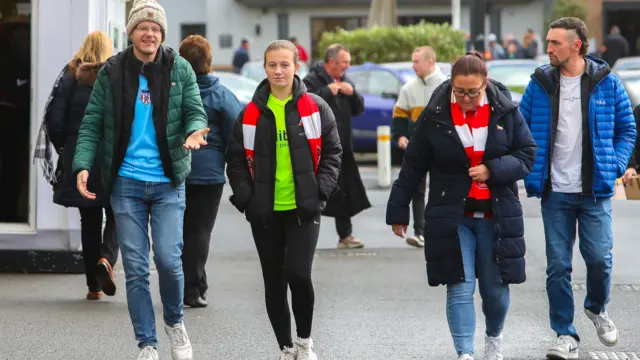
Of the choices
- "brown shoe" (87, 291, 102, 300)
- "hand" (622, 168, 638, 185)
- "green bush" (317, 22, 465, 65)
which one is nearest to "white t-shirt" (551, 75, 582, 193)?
"hand" (622, 168, 638, 185)

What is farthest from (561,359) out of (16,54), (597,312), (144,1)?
(16,54)

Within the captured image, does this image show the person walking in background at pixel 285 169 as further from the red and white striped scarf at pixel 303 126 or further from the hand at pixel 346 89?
the hand at pixel 346 89

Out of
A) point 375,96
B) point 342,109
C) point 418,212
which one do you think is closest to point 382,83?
point 375,96

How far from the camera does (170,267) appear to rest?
22.6ft

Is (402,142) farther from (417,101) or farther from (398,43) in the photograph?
(398,43)

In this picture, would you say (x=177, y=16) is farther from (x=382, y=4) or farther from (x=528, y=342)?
(x=528, y=342)

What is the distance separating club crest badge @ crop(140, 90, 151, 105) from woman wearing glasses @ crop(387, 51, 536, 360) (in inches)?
52.5

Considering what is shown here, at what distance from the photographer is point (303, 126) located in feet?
22.1

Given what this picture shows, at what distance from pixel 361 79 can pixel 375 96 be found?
0.53 meters

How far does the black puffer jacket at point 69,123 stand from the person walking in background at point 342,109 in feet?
9.92

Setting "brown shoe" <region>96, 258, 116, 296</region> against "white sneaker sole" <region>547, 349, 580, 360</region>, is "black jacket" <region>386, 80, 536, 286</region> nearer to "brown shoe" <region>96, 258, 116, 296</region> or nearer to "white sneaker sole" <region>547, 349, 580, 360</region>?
"white sneaker sole" <region>547, 349, 580, 360</region>

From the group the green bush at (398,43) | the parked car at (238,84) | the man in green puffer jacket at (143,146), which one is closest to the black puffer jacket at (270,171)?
the man in green puffer jacket at (143,146)

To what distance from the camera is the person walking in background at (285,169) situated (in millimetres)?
6707

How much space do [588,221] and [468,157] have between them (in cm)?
107
